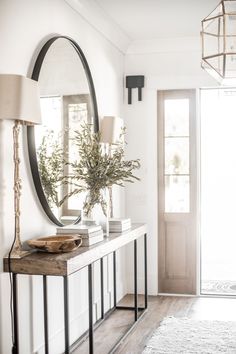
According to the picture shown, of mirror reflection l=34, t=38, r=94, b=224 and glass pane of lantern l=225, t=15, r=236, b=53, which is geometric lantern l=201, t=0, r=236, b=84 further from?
mirror reflection l=34, t=38, r=94, b=224

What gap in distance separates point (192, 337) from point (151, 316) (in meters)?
0.77

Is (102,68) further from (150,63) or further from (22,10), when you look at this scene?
(22,10)

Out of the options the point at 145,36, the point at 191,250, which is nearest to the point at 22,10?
the point at 145,36

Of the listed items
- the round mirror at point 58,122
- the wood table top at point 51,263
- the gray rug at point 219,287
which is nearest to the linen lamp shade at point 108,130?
the round mirror at point 58,122

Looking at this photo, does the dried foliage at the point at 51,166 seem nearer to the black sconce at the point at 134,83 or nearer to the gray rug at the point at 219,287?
the black sconce at the point at 134,83

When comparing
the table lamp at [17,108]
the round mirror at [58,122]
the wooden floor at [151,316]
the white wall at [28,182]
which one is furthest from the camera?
the wooden floor at [151,316]

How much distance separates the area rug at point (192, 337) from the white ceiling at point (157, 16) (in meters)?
2.77

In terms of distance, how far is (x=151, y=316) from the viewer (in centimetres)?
488

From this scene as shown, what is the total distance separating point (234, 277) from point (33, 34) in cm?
450

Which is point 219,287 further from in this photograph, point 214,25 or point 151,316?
point 214,25

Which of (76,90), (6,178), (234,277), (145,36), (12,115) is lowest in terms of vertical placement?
(234,277)

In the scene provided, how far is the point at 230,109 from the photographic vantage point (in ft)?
25.1

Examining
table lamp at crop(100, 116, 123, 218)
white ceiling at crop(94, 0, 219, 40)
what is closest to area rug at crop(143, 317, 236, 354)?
table lamp at crop(100, 116, 123, 218)

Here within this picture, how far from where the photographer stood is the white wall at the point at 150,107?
570cm
